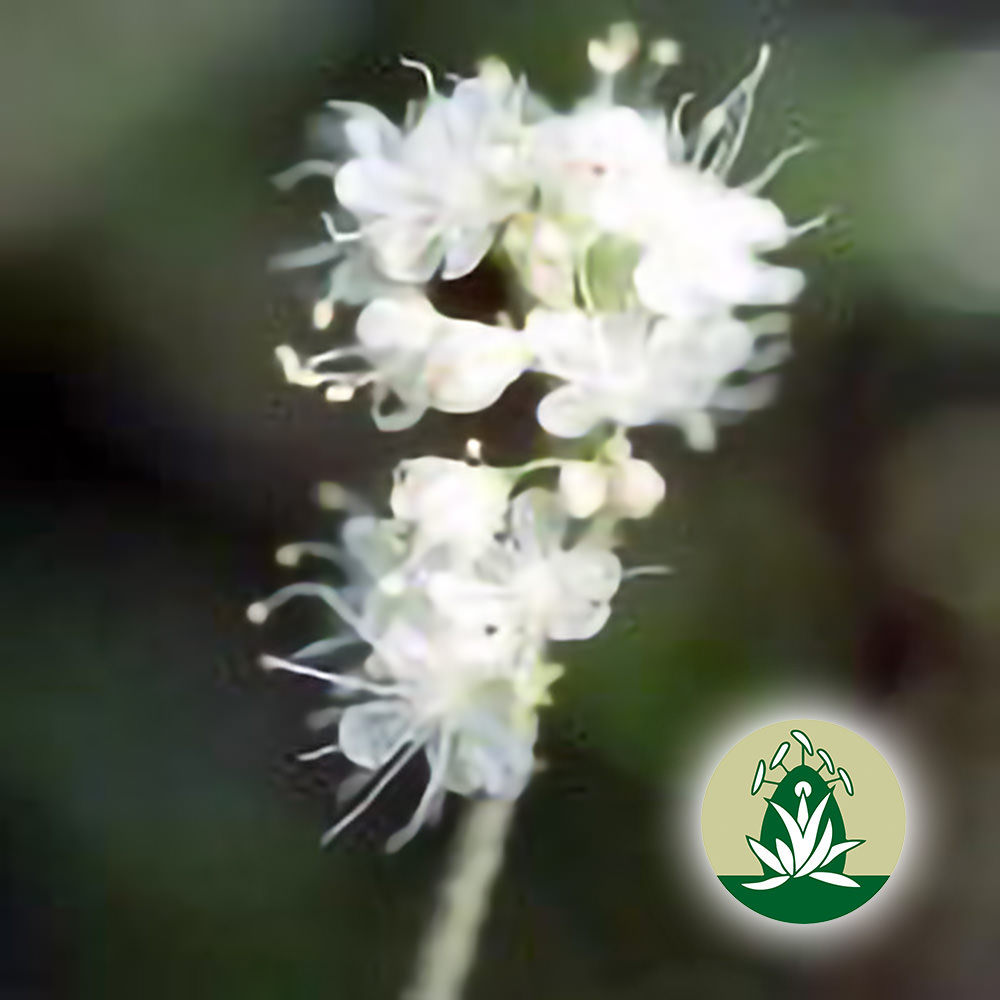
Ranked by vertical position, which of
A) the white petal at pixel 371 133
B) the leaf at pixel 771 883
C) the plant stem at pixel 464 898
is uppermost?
the white petal at pixel 371 133

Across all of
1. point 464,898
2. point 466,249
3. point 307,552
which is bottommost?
point 464,898

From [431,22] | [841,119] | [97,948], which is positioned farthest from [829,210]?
[97,948]

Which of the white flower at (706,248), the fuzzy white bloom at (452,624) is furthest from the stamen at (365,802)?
the white flower at (706,248)

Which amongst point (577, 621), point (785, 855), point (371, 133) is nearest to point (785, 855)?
point (785, 855)

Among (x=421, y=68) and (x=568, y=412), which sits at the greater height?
(x=421, y=68)

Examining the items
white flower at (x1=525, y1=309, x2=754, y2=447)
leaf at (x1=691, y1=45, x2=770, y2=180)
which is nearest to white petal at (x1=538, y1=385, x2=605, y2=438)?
white flower at (x1=525, y1=309, x2=754, y2=447)

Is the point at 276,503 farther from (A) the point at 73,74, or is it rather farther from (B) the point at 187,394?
(A) the point at 73,74

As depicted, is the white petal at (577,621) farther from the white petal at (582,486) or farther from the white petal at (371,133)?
the white petal at (371,133)

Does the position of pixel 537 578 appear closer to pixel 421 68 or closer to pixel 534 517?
pixel 534 517
